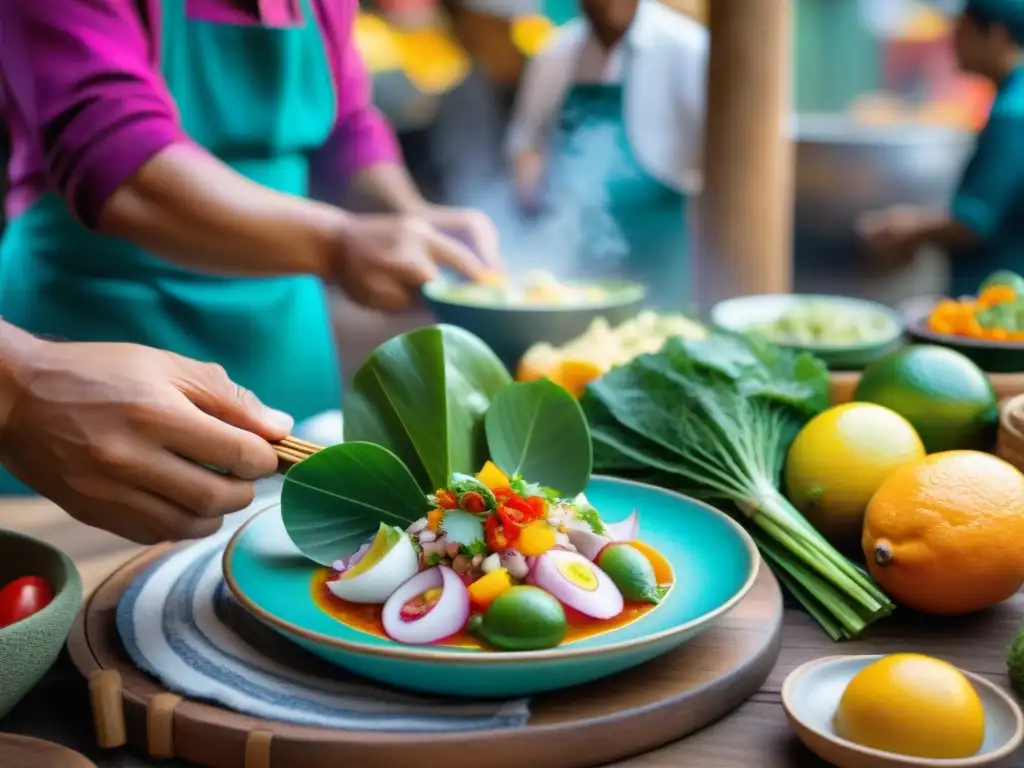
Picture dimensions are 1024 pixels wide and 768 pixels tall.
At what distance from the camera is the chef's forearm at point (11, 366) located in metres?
0.81

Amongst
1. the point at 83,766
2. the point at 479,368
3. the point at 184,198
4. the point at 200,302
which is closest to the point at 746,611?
the point at 479,368

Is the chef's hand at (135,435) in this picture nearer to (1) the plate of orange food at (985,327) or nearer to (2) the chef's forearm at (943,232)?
(1) the plate of orange food at (985,327)

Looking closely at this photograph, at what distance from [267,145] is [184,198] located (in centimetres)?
28

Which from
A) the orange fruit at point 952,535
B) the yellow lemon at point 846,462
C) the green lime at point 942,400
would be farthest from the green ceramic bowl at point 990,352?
the orange fruit at point 952,535

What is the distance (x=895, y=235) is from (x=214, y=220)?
5.97 ft

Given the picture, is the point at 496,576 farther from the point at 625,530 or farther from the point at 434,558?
the point at 625,530

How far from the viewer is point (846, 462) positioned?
984mm

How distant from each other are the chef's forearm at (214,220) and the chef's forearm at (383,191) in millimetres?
339

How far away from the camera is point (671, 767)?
688 mm

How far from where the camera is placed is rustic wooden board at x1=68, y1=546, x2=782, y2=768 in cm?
67

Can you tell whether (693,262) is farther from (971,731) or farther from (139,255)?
(971,731)

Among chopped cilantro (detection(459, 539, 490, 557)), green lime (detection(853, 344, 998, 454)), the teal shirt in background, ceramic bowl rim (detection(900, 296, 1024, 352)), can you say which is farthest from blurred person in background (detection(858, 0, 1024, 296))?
chopped cilantro (detection(459, 539, 490, 557))

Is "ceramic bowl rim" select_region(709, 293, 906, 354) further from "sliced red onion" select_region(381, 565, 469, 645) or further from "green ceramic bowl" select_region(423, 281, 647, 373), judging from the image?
"sliced red onion" select_region(381, 565, 469, 645)

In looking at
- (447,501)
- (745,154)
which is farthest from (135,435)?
(745,154)
